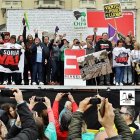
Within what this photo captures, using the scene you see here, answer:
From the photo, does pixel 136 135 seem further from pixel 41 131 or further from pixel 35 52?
pixel 35 52

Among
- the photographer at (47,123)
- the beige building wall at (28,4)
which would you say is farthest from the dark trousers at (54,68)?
the beige building wall at (28,4)

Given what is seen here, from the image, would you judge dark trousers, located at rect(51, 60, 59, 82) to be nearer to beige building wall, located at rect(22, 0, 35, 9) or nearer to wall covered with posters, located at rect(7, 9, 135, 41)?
wall covered with posters, located at rect(7, 9, 135, 41)

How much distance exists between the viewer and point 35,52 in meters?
12.9

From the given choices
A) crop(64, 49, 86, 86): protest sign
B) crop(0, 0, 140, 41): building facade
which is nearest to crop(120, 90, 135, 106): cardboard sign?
crop(64, 49, 86, 86): protest sign

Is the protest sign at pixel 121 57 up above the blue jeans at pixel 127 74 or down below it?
above

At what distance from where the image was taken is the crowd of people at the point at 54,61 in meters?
12.9

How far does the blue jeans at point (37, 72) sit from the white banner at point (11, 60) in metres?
0.40

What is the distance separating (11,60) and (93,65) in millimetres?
2247

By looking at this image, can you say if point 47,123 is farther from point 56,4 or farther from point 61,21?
point 56,4

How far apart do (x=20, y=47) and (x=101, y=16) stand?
9129 millimetres

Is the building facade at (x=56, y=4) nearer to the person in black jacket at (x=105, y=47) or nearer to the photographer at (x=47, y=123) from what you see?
the person in black jacket at (x=105, y=47)

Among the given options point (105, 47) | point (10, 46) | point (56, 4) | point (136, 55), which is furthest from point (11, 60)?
point (56, 4)

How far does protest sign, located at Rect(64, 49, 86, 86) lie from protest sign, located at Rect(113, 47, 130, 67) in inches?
37.0

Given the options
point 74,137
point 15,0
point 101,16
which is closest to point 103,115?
point 74,137
